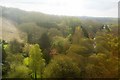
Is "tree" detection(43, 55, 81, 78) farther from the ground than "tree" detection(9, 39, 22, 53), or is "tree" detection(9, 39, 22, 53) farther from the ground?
"tree" detection(9, 39, 22, 53)

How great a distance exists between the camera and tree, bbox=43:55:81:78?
22672mm

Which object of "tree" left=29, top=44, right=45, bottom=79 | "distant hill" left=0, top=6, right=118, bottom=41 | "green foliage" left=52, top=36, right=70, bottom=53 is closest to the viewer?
"tree" left=29, top=44, right=45, bottom=79

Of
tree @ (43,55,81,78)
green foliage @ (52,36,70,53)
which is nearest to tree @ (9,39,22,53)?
green foliage @ (52,36,70,53)

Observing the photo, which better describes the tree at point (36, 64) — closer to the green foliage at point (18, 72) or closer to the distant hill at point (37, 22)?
the green foliage at point (18, 72)

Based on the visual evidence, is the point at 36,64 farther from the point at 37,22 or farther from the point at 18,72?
the point at 37,22

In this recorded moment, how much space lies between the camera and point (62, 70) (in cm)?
2264

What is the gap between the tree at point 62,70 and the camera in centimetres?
2267

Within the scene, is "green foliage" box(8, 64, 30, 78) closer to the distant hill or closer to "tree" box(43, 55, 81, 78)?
"tree" box(43, 55, 81, 78)

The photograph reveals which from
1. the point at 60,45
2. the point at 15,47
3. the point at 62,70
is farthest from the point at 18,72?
the point at 60,45

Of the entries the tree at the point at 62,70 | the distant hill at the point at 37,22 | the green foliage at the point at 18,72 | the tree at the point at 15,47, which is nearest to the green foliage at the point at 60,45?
the tree at the point at 15,47

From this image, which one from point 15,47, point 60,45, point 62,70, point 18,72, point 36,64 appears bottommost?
point 18,72

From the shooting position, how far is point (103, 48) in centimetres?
2878

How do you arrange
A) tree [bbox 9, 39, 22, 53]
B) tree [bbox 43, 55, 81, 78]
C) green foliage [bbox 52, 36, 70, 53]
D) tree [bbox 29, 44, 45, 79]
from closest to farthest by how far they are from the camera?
tree [bbox 43, 55, 81, 78] → tree [bbox 29, 44, 45, 79] → tree [bbox 9, 39, 22, 53] → green foliage [bbox 52, 36, 70, 53]

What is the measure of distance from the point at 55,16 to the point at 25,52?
1394 inches
